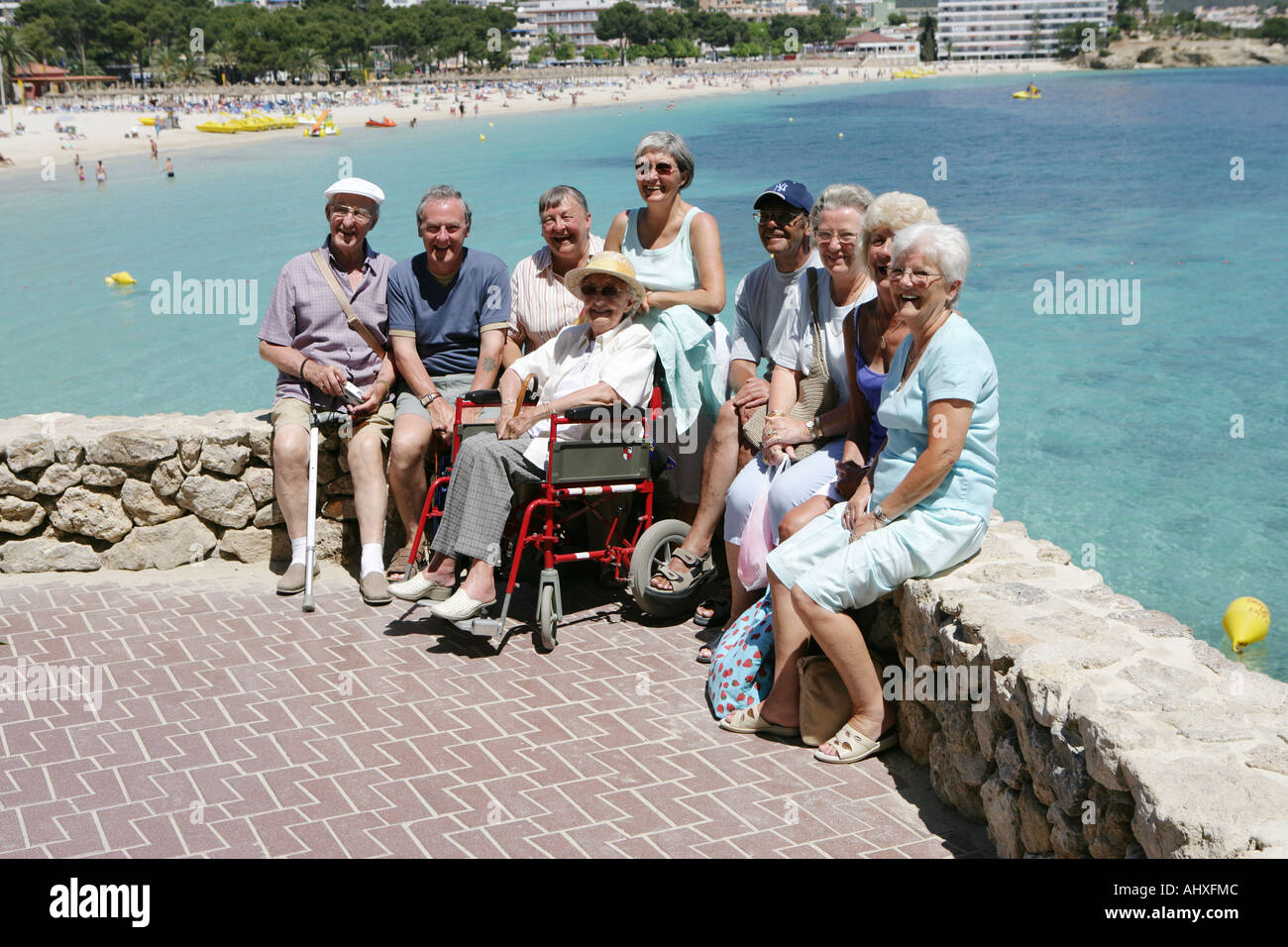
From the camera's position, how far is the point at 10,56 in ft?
268

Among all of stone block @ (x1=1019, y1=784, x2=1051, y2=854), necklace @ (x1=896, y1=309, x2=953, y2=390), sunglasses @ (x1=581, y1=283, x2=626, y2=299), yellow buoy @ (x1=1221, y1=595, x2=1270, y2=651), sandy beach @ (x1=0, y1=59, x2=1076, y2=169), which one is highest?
sandy beach @ (x1=0, y1=59, x2=1076, y2=169)

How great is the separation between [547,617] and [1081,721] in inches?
99.7

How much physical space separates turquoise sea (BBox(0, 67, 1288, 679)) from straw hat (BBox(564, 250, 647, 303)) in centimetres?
561

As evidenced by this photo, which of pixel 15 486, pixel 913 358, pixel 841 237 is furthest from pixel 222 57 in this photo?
pixel 913 358

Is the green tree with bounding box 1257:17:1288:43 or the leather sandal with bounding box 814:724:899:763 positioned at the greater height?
the green tree with bounding box 1257:17:1288:43

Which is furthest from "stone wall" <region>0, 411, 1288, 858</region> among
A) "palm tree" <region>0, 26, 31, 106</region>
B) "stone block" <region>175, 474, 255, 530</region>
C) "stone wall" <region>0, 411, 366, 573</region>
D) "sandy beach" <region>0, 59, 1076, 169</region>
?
"palm tree" <region>0, 26, 31, 106</region>

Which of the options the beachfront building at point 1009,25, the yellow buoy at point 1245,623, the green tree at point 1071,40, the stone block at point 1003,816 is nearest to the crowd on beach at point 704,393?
the stone block at point 1003,816

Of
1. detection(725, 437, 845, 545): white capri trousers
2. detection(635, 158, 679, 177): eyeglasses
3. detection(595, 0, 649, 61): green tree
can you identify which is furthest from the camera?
detection(595, 0, 649, 61): green tree

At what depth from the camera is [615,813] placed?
Answer: 12.7ft

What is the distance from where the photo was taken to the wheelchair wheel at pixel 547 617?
5.11 metres

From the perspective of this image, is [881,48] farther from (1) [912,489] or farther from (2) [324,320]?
(1) [912,489]

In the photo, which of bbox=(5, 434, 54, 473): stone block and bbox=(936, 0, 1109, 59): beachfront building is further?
bbox=(936, 0, 1109, 59): beachfront building

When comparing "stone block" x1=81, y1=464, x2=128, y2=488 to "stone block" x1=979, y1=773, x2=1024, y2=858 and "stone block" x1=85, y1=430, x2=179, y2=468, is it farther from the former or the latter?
"stone block" x1=979, y1=773, x2=1024, y2=858

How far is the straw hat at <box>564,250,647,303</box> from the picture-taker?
5219 millimetres
